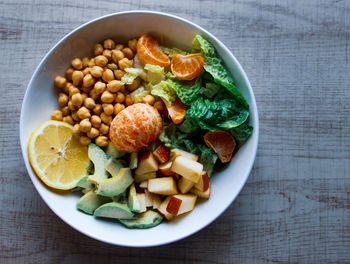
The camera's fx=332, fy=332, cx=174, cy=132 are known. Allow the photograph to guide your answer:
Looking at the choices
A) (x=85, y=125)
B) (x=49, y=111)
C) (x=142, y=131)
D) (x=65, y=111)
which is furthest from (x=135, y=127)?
(x=49, y=111)

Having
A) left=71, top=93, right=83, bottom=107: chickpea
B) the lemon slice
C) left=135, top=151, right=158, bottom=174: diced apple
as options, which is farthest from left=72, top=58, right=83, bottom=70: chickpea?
left=135, top=151, right=158, bottom=174: diced apple

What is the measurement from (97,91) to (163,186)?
2.62ft

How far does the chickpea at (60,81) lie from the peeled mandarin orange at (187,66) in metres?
0.77

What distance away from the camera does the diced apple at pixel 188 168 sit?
2127mm

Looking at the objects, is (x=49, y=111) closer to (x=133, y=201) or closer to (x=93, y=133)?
(x=93, y=133)

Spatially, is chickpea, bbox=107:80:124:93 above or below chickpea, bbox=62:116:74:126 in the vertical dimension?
above

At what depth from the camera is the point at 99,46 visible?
235 centimetres

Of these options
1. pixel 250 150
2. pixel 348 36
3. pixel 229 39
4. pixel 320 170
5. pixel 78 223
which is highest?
pixel 348 36

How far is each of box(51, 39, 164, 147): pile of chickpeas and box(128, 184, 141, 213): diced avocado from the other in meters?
0.37

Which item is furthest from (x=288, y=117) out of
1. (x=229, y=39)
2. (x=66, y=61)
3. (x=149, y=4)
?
(x=66, y=61)

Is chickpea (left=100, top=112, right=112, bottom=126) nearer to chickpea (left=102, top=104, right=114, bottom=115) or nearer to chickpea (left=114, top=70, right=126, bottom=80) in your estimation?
chickpea (left=102, top=104, right=114, bottom=115)

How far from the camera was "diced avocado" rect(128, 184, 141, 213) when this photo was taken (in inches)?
86.0

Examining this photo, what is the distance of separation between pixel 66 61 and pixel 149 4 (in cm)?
75

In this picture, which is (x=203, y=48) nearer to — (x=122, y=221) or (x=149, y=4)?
(x=149, y=4)
